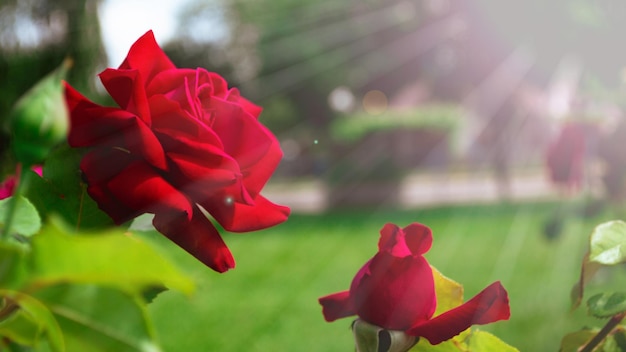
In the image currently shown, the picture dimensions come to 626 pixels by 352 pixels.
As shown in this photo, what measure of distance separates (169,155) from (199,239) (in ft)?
0.06

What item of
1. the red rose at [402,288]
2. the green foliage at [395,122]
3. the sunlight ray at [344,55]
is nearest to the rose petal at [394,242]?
the red rose at [402,288]

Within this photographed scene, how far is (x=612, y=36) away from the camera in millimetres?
759

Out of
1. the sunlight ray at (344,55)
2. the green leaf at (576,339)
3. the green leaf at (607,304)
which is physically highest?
the green leaf at (607,304)

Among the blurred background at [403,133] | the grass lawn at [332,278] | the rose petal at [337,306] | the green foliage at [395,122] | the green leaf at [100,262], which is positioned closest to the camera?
the green leaf at [100,262]

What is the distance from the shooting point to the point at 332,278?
2.68 meters

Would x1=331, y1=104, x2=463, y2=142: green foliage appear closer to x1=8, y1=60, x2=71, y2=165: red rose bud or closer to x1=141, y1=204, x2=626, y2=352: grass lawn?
x1=141, y1=204, x2=626, y2=352: grass lawn

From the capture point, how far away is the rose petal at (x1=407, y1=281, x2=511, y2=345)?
139 mm

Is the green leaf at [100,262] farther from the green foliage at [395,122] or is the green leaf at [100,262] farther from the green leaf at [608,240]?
the green foliage at [395,122]

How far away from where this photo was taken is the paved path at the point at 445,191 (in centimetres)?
553

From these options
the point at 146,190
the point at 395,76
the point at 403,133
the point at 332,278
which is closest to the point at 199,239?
the point at 146,190

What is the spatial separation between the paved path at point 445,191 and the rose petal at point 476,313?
15.7ft

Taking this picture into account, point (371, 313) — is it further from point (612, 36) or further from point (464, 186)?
point (464, 186)

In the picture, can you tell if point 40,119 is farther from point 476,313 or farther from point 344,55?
point 344,55

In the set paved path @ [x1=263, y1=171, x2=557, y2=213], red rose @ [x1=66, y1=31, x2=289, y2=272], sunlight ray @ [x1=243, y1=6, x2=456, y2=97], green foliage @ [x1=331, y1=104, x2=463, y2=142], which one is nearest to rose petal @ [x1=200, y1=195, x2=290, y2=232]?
red rose @ [x1=66, y1=31, x2=289, y2=272]
